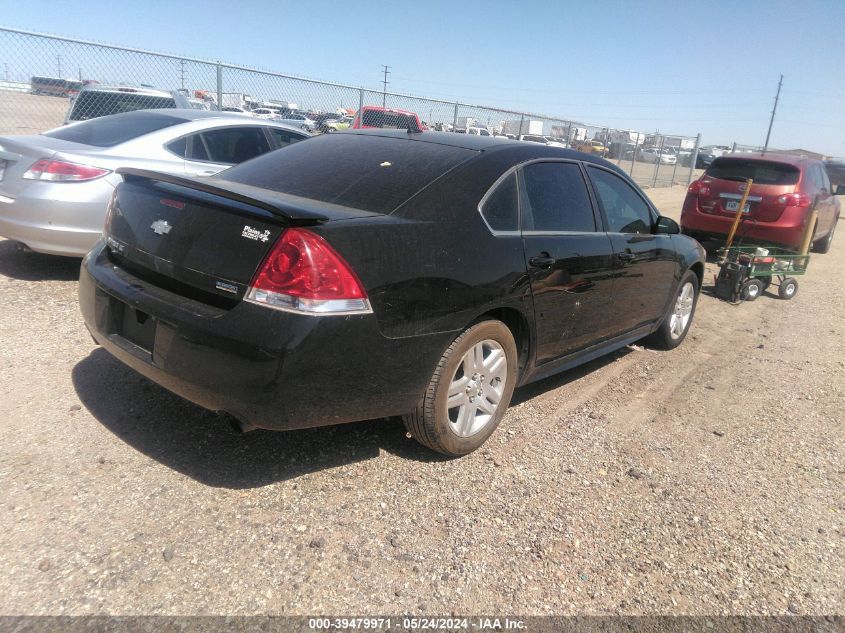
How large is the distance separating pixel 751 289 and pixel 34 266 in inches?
304

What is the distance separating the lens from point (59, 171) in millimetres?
5043

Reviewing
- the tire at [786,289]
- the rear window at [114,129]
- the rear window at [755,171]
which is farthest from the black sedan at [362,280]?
the rear window at [755,171]

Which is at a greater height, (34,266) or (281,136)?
(281,136)

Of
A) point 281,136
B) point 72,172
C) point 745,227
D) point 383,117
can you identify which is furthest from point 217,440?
point 383,117

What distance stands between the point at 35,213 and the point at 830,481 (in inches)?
225

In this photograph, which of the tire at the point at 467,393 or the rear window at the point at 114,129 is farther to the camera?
the rear window at the point at 114,129

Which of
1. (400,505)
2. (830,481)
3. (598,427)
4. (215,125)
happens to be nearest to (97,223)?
(215,125)

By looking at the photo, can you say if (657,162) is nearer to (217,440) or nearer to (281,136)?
(281,136)

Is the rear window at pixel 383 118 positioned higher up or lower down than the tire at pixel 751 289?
higher up

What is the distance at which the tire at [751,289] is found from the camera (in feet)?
24.9

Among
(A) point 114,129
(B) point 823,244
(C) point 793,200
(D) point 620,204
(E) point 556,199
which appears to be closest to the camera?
(E) point 556,199

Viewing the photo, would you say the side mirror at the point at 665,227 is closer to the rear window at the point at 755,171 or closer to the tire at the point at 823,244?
the rear window at the point at 755,171

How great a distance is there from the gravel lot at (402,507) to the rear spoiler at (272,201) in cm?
121

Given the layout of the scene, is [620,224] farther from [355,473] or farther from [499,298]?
[355,473]
